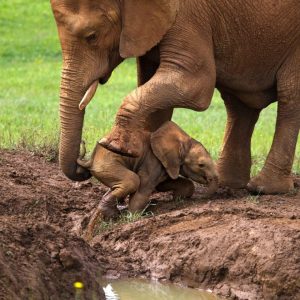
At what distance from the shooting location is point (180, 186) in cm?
1007

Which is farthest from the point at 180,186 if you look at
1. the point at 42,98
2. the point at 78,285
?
the point at 42,98

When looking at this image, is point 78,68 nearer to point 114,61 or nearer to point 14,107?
point 114,61

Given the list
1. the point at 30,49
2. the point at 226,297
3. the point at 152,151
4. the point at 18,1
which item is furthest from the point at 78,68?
the point at 18,1

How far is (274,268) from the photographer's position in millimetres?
8172

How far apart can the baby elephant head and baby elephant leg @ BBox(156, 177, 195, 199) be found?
70mm

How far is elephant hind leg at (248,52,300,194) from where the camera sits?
1055 centimetres

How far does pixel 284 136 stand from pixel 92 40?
6.71 ft

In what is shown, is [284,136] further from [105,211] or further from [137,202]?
[105,211]

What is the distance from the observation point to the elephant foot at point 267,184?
34.7 feet

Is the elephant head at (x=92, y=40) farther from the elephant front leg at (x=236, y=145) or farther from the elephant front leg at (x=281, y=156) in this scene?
the elephant front leg at (x=236, y=145)

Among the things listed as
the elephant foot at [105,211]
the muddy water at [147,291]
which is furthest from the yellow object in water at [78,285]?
the elephant foot at [105,211]

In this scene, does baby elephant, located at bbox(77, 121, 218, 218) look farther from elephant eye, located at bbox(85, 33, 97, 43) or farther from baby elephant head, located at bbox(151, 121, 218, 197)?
elephant eye, located at bbox(85, 33, 97, 43)

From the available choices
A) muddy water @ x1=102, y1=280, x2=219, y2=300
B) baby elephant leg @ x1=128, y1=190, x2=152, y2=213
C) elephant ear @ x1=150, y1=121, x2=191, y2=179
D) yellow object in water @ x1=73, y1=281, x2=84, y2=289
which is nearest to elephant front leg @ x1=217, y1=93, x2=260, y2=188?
elephant ear @ x1=150, y1=121, x2=191, y2=179

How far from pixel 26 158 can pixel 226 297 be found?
3.89 m
